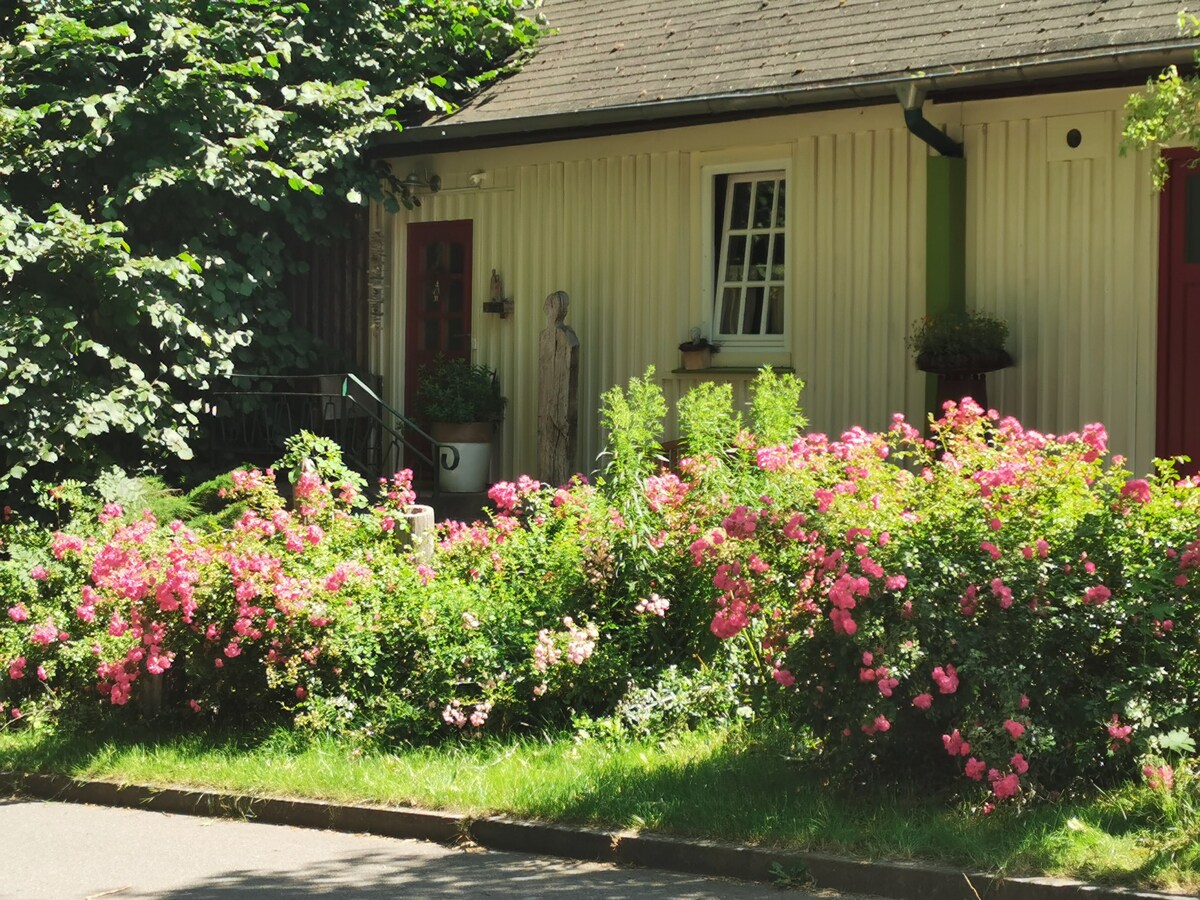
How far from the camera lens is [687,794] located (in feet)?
21.3

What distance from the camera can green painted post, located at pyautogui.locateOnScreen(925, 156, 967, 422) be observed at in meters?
11.6

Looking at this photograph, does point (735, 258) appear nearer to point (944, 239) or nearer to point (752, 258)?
point (752, 258)

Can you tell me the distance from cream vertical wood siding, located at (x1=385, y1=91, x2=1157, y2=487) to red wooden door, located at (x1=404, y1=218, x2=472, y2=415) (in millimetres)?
131

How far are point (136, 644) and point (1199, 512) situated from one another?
200 inches

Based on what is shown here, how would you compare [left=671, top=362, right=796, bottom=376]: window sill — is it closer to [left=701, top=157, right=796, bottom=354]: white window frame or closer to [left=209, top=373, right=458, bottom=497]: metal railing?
[left=701, top=157, right=796, bottom=354]: white window frame

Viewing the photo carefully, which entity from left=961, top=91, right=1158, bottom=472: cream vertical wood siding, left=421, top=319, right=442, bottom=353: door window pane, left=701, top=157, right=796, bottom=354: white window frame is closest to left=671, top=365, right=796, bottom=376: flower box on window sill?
left=701, top=157, right=796, bottom=354: white window frame

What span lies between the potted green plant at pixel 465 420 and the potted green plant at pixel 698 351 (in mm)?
2050

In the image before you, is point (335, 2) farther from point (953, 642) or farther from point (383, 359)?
point (953, 642)

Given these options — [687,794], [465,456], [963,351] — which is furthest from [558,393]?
[687,794]

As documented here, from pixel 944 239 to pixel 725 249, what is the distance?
222 centimetres

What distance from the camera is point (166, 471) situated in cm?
1387

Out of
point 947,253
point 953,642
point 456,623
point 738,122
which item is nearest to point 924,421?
point 947,253

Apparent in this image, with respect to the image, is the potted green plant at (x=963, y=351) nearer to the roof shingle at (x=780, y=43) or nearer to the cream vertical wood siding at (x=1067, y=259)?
the cream vertical wood siding at (x=1067, y=259)

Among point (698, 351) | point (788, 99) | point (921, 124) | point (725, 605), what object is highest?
point (788, 99)
